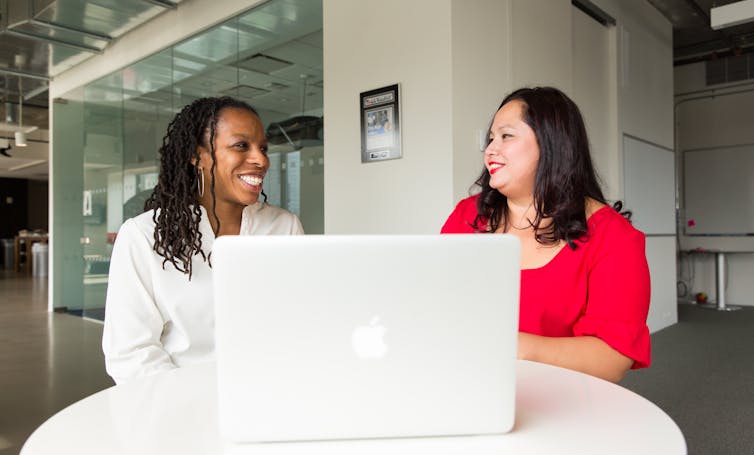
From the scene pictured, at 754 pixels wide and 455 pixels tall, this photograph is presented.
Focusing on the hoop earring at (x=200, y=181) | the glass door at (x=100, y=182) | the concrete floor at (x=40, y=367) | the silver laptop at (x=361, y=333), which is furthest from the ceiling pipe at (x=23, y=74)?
the silver laptop at (x=361, y=333)

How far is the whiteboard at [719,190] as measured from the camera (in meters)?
7.66

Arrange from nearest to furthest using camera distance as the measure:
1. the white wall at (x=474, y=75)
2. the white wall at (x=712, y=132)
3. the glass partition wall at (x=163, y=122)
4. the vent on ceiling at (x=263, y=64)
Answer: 1. the white wall at (x=474, y=75)
2. the glass partition wall at (x=163, y=122)
3. the vent on ceiling at (x=263, y=64)
4. the white wall at (x=712, y=132)

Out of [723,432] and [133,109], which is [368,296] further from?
[133,109]

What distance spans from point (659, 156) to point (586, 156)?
510 cm

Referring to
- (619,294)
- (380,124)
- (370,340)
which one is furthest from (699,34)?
(370,340)

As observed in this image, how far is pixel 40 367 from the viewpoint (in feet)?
13.5

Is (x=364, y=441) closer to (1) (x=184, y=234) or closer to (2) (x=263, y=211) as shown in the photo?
(1) (x=184, y=234)

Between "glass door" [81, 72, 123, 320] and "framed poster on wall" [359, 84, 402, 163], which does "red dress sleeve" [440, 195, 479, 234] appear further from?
"glass door" [81, 72, 123, 320]

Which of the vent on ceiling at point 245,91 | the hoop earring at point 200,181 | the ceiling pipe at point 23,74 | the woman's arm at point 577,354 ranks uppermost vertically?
the ceiling pipe at point 23,74

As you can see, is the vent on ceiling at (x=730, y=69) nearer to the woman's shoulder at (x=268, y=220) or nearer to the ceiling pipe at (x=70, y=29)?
the ceiling pipe at (x=70, y=29)

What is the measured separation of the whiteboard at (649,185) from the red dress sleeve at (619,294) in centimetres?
419

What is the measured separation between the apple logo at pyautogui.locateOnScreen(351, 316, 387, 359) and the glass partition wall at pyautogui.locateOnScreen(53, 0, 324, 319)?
322 cm

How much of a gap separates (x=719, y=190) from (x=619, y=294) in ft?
26.0

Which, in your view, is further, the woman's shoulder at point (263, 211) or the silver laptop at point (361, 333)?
the woman's shoulder at point (263, 211)
